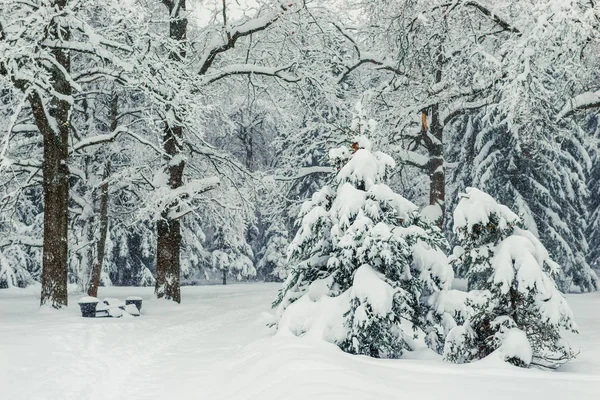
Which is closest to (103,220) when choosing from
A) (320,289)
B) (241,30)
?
(241,30)

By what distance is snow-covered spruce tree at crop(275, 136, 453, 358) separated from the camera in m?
7.18

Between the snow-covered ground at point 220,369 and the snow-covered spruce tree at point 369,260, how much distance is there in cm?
48

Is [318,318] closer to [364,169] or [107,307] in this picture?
[364,169]

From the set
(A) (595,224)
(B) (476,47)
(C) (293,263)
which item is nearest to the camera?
(C) (293,263)

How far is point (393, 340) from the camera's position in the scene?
7387 millimetres

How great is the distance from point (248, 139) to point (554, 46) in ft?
107

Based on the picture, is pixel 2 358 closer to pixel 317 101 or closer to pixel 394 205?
pixel 394 205

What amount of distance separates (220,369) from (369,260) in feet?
7.57

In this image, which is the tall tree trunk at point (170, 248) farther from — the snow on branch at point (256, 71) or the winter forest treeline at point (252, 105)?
the snow on branch at point (256, 71)

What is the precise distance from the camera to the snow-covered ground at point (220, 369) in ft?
15.6

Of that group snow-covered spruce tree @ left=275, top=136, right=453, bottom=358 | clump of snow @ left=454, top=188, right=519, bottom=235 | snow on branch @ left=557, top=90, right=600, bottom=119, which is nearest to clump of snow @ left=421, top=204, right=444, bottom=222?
snow on branch @ left=557, top=90, right=600, bottom=119

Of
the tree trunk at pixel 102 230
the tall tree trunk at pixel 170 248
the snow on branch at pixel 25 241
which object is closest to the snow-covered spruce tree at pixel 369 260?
the tall tree trunk at pixel 170 248

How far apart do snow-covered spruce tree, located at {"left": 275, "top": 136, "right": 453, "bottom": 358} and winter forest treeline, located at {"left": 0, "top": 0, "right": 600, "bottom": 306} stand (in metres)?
0.38

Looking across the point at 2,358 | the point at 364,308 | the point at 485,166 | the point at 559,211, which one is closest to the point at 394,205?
the point at 364,308
